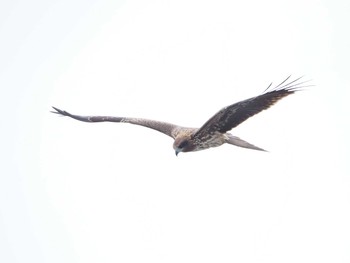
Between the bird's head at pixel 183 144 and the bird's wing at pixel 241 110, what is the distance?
0.63 metres

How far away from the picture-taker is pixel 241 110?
12406mm

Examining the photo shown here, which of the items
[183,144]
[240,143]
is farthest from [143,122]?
[240,143]

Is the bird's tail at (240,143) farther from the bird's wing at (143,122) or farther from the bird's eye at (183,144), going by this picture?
the bird's wing at (143,122)

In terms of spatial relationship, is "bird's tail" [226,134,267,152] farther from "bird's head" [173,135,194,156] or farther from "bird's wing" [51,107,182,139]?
"bird's wing" [51,107,182,139]

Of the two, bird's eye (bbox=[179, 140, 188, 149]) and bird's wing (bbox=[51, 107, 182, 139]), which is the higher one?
bird's wing (bbox=[51, 107, 182, 139])

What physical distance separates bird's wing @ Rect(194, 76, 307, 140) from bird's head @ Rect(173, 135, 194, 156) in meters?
0.63

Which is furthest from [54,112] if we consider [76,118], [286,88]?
[286,88]

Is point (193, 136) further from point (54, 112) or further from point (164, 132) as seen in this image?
point (54, 112)

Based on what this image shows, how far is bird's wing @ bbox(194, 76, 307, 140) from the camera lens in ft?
39.0

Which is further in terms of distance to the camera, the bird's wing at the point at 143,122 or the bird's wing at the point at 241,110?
the bird's wing at the point at 143,122

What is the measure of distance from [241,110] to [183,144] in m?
2.08

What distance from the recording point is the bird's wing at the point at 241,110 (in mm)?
11875

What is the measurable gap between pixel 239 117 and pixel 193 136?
4.57 feet

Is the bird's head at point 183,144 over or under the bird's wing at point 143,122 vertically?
under
